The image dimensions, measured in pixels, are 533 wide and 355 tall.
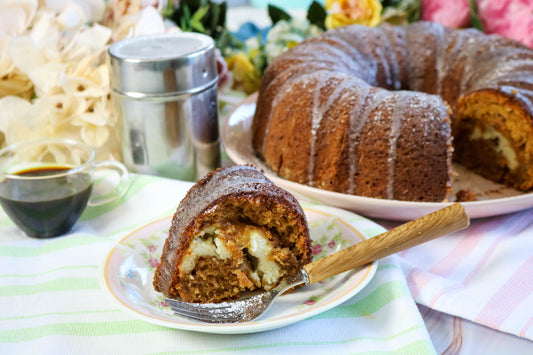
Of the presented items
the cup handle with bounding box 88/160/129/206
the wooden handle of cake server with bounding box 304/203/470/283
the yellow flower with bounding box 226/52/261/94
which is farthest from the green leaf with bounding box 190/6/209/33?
the wooden handle of cake server with bounding box 304/203/470/283

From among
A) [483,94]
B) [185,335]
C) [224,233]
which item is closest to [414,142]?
[483,94]

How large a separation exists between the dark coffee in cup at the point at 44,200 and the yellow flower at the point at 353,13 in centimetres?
129

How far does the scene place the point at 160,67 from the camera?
1483 mm

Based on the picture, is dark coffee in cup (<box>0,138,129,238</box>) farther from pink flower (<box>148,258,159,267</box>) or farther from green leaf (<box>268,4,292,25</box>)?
green leaf (<box>268,4,292,25</box>)

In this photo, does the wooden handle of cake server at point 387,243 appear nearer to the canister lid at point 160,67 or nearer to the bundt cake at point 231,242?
the bundt cake at point 231,242

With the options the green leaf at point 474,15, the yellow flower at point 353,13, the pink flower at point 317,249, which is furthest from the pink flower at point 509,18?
the pink flower at point 317,249

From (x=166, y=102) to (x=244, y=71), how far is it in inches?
32.5

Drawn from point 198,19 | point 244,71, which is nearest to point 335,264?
point 244,71

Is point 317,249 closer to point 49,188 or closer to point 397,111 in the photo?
point 397,111

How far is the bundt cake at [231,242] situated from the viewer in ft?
3.55

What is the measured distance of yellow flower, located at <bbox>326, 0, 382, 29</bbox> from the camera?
2.29 metres

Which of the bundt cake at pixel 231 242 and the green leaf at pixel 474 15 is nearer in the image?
the bundt cake at pixel 231 242

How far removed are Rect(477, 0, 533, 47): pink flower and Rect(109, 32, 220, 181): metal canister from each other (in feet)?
4.20

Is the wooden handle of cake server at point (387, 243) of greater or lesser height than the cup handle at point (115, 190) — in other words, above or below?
above
